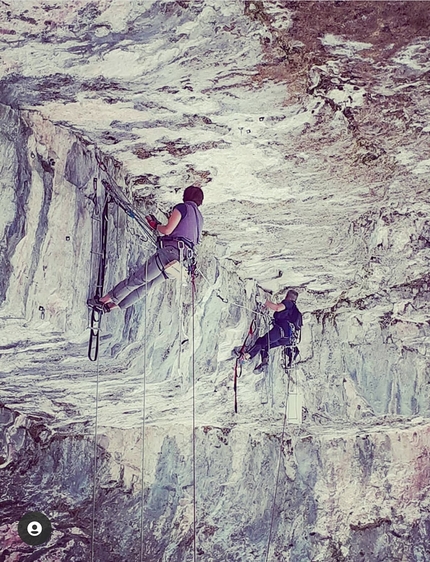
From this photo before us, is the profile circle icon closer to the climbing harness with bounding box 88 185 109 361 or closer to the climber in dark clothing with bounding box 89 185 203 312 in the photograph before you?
the climbing harness with bounding box 88 185 109 361

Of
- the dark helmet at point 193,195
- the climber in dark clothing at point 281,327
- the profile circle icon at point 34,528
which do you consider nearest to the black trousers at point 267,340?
the climber in dark clothing at point 281,327

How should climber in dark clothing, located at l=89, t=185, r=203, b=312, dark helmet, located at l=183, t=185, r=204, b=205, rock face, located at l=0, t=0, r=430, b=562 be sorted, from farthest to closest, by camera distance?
dark helmet, located at l=183, t=185, r=204, b=205 → climber in dark clothing, located at l=89, t=185, r=203, b=312 → rock face, located at l=0, t=0, r=430, b=562

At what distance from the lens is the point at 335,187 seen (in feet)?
23.0

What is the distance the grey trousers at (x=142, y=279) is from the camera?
19.4ft

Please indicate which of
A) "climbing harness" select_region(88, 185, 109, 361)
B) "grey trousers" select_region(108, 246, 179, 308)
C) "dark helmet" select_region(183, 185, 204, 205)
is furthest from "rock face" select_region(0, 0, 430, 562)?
"dark helmet" select_region(183, 185, 204, 205)

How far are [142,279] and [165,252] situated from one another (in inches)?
12.9

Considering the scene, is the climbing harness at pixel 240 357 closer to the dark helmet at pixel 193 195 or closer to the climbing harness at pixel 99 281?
the climbing harness at pixel 99 281

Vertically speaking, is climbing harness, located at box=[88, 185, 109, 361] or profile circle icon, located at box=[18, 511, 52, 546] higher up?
climbing harness, located at box=[88, 185, 109, 361]

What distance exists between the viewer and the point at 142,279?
602 centimetres

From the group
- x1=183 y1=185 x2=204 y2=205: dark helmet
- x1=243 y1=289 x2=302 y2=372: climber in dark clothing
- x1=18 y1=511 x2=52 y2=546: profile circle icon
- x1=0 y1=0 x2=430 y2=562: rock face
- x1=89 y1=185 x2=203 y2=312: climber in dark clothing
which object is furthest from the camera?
x1=243 y1=289 x2=302 y2=372: climber in dark clothing

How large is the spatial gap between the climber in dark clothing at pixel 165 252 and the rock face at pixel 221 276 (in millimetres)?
213

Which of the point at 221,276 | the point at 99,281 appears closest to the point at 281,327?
A: the point at 221,276

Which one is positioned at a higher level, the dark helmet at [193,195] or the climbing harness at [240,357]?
the dark helmet at [193,195]

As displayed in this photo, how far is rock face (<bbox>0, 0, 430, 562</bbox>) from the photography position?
507cm
